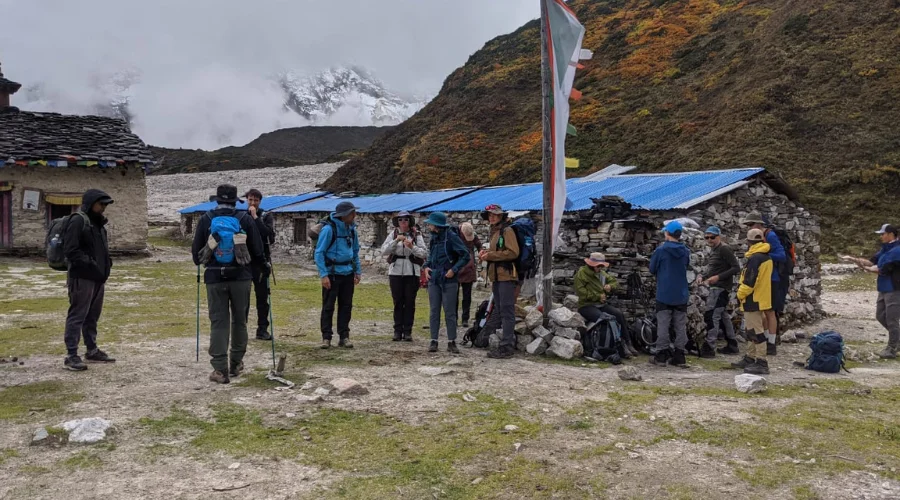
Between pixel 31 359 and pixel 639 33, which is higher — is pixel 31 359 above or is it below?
below

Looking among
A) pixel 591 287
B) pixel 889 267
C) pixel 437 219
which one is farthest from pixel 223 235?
pixel 889 267

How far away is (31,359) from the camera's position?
6.61m

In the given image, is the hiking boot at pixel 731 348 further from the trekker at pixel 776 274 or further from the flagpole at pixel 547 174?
the flagpole at pixel 547 174

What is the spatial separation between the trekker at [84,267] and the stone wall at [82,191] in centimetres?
1453

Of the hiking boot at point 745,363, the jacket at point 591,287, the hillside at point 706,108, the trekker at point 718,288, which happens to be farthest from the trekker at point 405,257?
the hillside at point 706,108

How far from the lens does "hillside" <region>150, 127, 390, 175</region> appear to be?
77.1m

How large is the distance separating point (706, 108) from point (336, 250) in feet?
112

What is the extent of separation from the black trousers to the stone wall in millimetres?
14880

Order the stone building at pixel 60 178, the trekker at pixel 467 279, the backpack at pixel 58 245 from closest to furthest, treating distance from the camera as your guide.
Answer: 1. the backpack at pixel 58 245
2. the trekker at pixel 467 279
3. the stone building at pixel 60 178

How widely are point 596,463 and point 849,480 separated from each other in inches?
62.0

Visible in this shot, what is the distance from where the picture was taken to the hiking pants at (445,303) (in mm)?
7489

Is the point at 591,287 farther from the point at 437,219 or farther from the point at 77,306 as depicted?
the point at 77,306

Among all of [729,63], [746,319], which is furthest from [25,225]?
[729,63]

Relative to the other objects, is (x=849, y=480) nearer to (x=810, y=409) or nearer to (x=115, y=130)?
(x=810, y=409)
